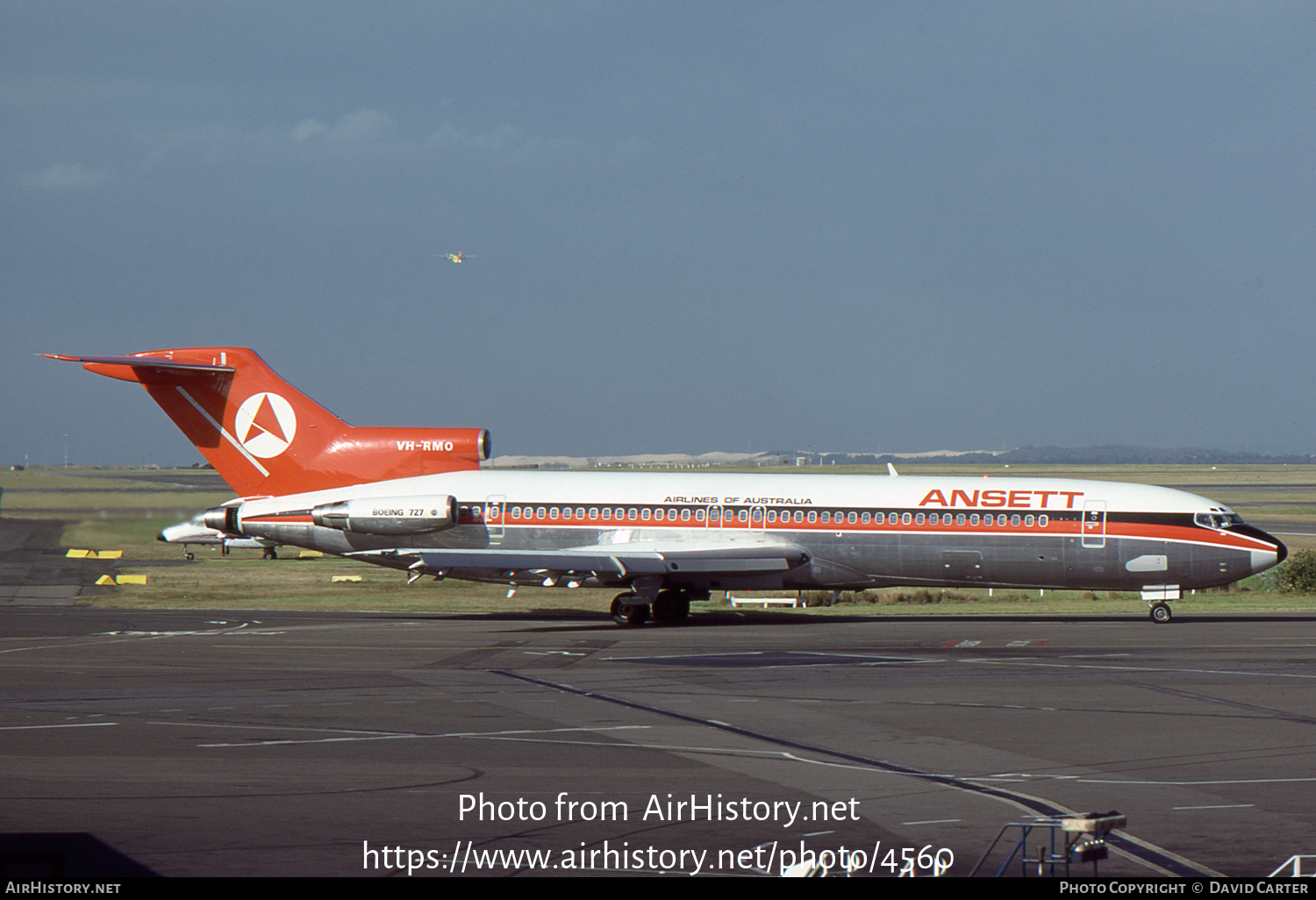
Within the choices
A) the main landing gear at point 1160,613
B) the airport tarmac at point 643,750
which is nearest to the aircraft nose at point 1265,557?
the main landing gear at point 1160,613

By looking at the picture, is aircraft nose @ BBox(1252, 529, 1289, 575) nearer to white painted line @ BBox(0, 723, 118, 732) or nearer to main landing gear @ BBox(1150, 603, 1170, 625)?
main landing gear @ BBox(1150, 603, 1170, 625)

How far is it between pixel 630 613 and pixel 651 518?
2941 mm

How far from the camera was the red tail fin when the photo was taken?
37.9 m

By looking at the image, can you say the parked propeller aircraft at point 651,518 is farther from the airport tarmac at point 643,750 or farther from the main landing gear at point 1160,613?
the airport tarmac at point 643,750

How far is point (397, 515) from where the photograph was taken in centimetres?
3575

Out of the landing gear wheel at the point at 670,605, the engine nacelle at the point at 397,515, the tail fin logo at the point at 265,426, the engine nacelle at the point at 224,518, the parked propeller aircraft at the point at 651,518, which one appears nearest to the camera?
the parked propeller aircraft at the point at 651,518

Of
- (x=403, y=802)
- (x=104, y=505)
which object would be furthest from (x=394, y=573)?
(x=403, y=802)

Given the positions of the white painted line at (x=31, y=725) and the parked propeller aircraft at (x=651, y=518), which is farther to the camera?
the parked propeller aircraft at (x=651, y=518)

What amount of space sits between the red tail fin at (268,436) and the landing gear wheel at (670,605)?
7.48 metres

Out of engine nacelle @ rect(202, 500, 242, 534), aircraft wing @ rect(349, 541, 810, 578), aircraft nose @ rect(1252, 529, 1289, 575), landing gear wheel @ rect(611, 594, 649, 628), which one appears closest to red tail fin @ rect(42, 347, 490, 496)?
engine nacelle @ rect(202, 500, 242, 534)

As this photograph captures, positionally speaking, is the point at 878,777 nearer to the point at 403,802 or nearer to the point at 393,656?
the point at 403,802

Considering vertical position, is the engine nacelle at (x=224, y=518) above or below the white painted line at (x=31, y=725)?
above

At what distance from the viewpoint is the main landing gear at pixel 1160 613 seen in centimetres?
3409
